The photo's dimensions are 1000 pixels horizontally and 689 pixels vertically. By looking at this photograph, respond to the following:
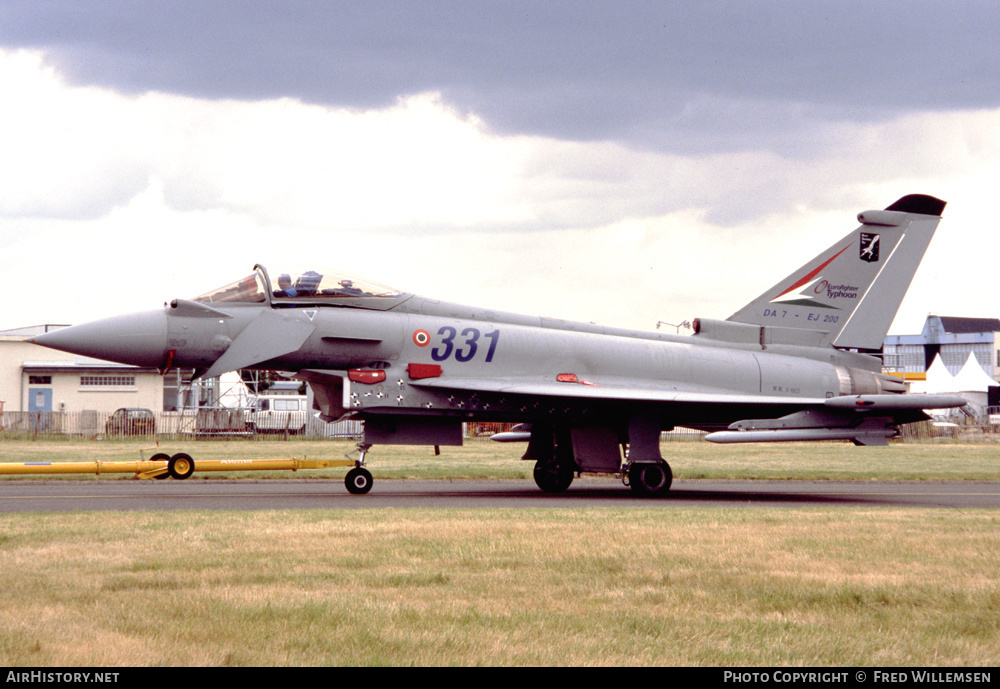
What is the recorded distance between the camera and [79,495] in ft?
50.7

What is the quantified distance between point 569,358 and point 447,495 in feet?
11.0

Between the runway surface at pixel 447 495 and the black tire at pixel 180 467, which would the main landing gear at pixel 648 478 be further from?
the black tire at pixel 180 467

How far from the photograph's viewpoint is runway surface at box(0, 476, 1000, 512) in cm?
1402

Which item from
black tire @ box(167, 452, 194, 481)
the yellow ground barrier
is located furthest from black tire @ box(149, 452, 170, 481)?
black tire @ box(167, 452, 194, 481)

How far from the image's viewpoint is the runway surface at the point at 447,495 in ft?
46.0

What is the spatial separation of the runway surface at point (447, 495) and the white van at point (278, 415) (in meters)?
24.5

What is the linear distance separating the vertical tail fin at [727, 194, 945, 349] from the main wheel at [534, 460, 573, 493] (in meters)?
4.31

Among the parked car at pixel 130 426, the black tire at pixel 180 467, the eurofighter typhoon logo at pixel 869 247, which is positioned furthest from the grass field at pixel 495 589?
the parked car at pixel 130 426

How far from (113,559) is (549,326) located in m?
11.2

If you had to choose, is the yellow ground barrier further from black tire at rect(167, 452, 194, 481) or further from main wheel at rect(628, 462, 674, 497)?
main wheel at rect(628, 462, 674, 497)

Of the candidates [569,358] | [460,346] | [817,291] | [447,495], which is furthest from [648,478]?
[817,291]

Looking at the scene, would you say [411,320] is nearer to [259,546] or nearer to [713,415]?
[713,415]

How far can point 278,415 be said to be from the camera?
51.7 metres

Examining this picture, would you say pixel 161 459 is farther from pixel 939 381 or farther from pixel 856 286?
pixel 939 381
